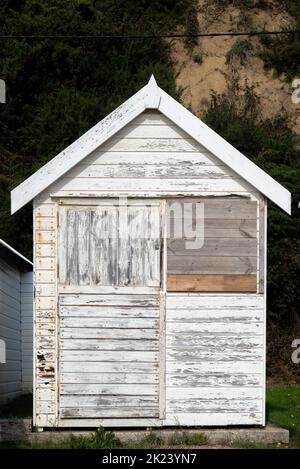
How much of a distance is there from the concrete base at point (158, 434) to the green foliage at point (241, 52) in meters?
24.4

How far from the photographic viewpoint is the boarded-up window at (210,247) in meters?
11.1

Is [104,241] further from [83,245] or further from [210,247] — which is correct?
[210,247]

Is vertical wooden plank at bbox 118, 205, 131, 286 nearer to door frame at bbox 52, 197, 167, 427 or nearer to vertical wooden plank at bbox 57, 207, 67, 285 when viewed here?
door frame at bbox 52, 197, 167, 427

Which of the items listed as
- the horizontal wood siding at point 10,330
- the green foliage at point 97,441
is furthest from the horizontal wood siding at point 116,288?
the horizontal wood siding at point 10,330

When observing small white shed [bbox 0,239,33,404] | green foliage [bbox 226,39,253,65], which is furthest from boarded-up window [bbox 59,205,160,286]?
green foliage [bbox 226,39,253,65]

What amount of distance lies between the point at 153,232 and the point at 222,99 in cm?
2101

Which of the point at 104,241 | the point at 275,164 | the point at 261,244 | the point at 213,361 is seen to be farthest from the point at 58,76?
the point at 213,361

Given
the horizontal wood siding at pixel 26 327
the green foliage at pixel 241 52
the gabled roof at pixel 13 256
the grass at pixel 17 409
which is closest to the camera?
the grass at pixel 17 409

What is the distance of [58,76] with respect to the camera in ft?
96.5

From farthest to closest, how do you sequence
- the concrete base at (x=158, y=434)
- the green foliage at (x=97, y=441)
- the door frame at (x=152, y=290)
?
the door frame at (x=152, y=290) → the concrete base at (x=158, y=434) → the green foliage at (x=97, y=441)

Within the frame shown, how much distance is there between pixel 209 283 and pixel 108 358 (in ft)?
5.36

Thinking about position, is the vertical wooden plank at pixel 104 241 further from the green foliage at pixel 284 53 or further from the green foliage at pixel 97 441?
the green foliage at pixel 284 53

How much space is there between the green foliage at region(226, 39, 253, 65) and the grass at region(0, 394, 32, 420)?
1897cm
